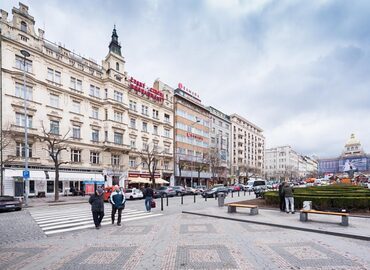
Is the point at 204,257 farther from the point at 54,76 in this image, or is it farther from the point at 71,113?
the point at 54,76

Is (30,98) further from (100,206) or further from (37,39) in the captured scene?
(100,206)

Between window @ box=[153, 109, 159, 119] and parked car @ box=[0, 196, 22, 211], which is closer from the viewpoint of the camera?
parked car @ box=[0, 196, 22, 211]

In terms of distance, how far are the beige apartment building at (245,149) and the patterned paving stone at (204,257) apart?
72517 mm

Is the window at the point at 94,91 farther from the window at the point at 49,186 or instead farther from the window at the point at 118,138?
the window at the point at 49,186

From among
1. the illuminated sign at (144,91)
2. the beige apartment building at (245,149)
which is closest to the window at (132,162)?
the illuminated sign at (144,91)

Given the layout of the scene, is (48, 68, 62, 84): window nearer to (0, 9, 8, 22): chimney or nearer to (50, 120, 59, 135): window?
(50, 120, 59, 135): window

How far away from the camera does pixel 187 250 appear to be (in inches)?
276

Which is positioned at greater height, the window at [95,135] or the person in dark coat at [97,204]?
the window at [95,135]

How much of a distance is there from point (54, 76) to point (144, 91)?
661 inches

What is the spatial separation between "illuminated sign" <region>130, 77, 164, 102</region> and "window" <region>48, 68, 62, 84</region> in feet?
41.6

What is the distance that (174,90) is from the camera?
189ft

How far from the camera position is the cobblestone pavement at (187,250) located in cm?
589

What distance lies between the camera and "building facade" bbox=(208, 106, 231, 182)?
6775 cm

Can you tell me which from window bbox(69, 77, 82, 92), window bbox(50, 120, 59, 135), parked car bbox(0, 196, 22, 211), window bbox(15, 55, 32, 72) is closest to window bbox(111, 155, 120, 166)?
window bbox(50, 120, 59, 135)
